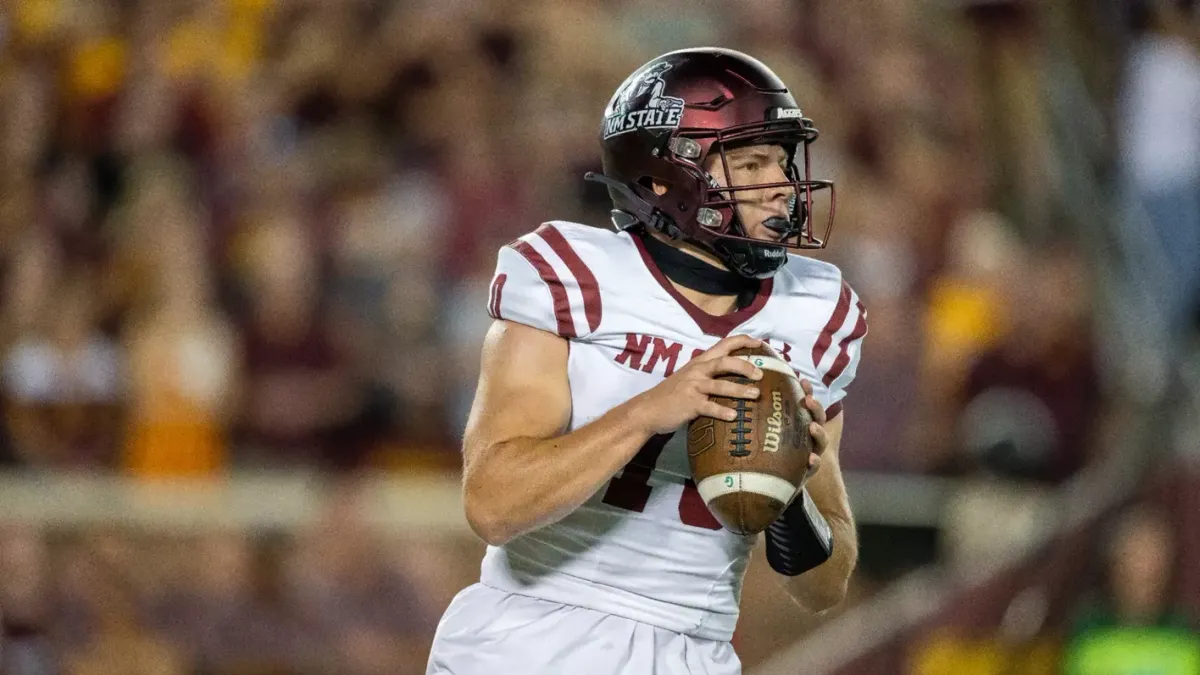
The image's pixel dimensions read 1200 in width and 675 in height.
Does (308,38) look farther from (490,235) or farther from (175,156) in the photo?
(490,235)

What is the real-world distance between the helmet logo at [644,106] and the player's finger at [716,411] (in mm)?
571

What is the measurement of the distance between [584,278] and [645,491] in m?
0.37

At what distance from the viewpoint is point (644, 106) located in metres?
2.71

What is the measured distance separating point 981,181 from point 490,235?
2.03 m

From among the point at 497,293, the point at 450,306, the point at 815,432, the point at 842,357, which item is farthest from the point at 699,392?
the point at 450,306

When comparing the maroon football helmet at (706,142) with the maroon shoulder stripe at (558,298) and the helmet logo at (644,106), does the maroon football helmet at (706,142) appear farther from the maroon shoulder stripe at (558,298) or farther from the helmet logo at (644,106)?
the maroon shoulder stripe at (558,298)

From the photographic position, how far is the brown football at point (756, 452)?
2.34 m

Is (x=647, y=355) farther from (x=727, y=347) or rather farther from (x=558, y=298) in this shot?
(x=727, y=347)

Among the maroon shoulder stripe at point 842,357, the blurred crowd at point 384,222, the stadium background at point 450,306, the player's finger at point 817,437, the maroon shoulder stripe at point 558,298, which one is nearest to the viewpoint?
the player's finger at point 817,437

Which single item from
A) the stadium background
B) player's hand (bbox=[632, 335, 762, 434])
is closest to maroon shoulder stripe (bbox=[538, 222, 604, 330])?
player's hand (bbox=[632, 335, 762, 434])

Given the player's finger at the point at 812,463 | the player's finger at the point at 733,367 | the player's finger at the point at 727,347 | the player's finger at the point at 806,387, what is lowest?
the player's finger at the point at 812,463

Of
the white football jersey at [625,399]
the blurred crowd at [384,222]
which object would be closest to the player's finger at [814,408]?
the white football jersey at [625,399]

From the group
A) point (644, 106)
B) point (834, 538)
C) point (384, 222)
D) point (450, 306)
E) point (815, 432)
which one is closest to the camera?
point (815, 432)

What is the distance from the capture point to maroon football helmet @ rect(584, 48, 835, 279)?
262 cm
